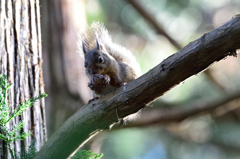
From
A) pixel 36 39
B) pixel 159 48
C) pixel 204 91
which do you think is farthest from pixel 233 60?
pixel 36 39

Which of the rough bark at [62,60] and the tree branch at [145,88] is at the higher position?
the rough bark at [62,60]

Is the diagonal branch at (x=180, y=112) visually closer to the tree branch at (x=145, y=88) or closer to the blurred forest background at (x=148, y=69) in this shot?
the blurred forest background at (x=148, y=69)

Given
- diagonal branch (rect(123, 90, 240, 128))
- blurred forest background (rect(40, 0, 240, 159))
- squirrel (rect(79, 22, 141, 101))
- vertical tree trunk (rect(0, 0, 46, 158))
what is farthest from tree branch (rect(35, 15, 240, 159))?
diagonal branch (rect(123, 90, 240, 128))

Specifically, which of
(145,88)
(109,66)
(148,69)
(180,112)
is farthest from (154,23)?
(145,88)

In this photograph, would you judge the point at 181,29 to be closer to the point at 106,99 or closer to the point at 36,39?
the point at 36,39

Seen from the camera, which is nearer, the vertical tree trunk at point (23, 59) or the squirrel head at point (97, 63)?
the vertical tree trunk at point (23, 59)

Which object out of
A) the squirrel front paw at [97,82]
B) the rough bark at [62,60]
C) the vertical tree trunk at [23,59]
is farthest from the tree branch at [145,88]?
the rough bark at [62,60]

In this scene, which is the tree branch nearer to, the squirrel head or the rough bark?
the squirrel head
